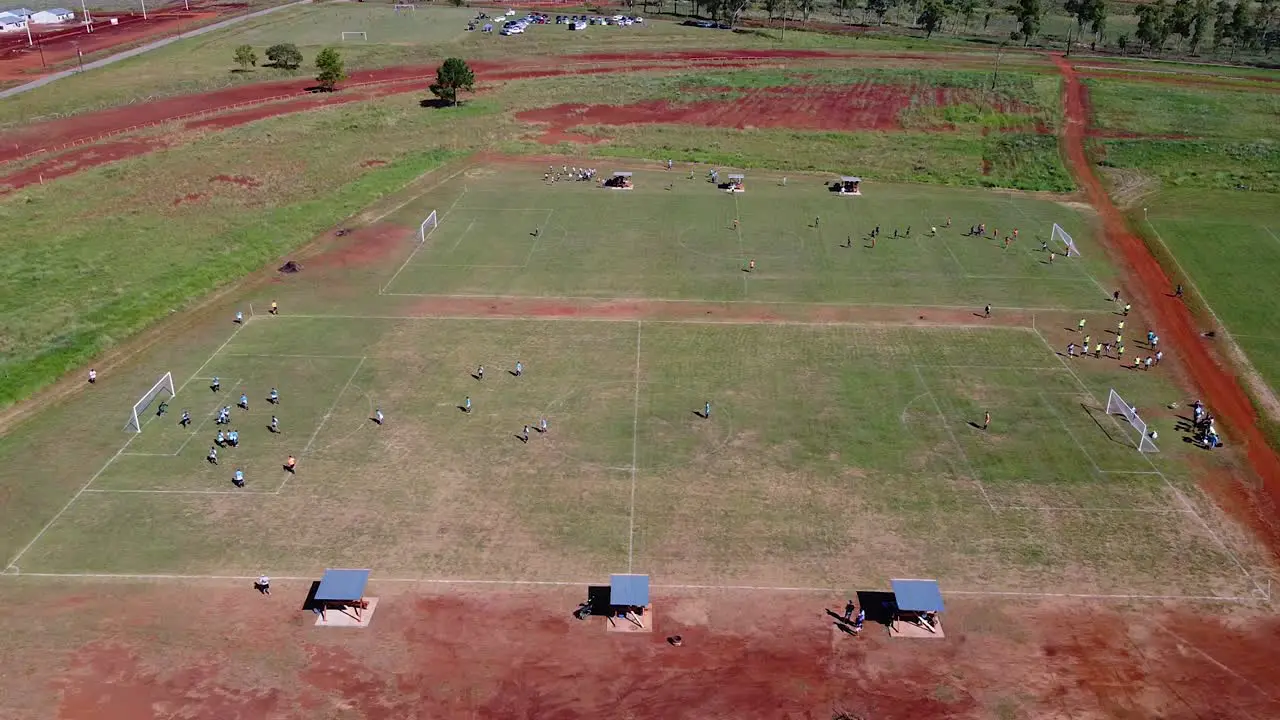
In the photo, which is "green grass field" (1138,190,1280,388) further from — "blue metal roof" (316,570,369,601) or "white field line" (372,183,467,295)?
"white field line" (372,183,467,295)

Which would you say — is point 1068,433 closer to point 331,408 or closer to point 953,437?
point 953,437

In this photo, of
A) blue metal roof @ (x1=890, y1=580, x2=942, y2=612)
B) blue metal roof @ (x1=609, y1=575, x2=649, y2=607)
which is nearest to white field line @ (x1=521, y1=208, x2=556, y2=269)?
blue metal roof @ (x1=609, y1=575, x2=649, y2=607)

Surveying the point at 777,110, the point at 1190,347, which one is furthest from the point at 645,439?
the point at 777,110

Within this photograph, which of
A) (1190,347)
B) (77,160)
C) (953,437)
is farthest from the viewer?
(77,160)

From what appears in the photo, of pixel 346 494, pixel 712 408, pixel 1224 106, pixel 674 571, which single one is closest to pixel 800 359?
pixel 712 408

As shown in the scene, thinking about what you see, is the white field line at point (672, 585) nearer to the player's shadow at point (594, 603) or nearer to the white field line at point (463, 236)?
the player's shadow at point (594, 603)

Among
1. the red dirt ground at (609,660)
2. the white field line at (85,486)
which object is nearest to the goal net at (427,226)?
the white field line at (85,486)
